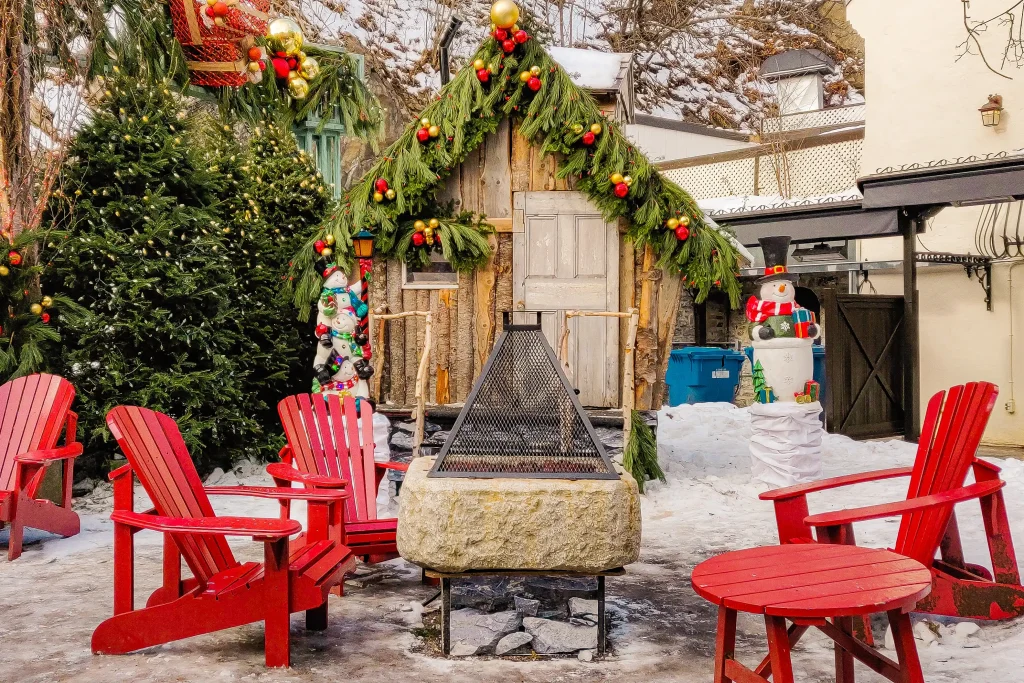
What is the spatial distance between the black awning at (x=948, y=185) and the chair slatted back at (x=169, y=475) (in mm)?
8341

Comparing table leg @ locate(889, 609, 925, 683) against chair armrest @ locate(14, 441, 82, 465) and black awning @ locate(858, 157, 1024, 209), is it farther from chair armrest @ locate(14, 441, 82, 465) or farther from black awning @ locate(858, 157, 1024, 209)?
black awning @ locate(858, 157, 1024, 209)

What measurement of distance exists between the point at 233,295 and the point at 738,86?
14.9 meters

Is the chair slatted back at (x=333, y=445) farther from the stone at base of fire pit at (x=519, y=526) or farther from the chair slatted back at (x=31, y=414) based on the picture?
the chair slatted back at (x=31, y=414)

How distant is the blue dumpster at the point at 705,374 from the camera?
13.4 metres

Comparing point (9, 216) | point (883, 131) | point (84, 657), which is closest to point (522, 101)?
point (9, 216)

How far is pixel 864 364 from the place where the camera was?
10.2 metres

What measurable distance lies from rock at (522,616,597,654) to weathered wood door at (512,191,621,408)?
403cm

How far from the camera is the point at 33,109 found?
7.25 m

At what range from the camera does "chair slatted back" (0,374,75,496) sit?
568cm

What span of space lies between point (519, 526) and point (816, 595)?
1.28 m

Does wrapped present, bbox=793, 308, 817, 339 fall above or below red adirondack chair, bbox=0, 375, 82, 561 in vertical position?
above

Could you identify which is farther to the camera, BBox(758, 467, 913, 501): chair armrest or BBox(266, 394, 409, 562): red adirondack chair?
BBox(266, 394, 409, 562): red adirondack chair

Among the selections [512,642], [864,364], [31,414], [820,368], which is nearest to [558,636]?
[512,642]

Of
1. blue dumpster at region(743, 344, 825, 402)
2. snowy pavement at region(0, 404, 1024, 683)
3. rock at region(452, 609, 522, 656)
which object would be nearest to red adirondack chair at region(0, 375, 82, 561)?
snowy pavement at region(0, 404, 1024, 683)
